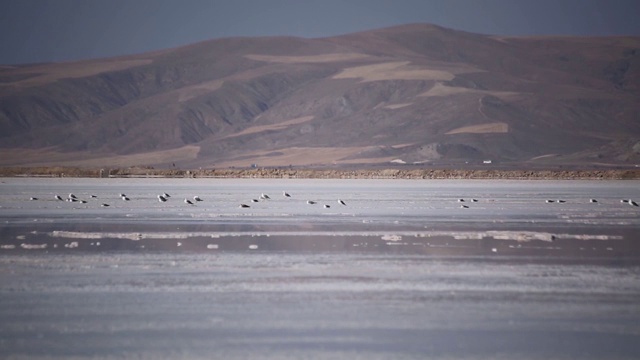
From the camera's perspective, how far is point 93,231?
69.9 feet

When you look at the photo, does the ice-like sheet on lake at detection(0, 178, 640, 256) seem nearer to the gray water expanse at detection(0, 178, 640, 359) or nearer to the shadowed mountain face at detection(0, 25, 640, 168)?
the gray water expanse at detection(0, 178, 640, 359)

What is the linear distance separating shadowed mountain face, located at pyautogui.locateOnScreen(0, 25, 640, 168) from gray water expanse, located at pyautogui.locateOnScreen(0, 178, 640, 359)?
10607 cm

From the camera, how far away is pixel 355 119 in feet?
544

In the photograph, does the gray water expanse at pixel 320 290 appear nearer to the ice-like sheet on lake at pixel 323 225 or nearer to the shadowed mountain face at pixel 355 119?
the ice-like sheet on lake at pixel 323 225

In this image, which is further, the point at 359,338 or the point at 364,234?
the point at 364,234

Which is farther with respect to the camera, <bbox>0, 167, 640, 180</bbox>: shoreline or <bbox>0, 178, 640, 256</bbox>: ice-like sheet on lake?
<bbox>0, 167, 640, 180</bbox>: shoreline

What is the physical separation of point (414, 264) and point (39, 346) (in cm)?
714

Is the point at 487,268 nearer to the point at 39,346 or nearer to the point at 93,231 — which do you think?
the point at 39,346

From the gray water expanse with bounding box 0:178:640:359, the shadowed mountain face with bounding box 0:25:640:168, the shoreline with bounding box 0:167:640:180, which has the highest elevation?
the shadowed mountain face with bounding box 0:25:640:168

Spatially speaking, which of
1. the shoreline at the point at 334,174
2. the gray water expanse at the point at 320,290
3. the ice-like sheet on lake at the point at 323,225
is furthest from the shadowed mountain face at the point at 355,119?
the gray water expanse at the point at 320,290

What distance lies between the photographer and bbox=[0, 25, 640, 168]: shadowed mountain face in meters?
139

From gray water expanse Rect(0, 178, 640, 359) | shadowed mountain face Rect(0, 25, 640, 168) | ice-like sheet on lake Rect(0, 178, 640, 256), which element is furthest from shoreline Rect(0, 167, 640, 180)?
gray water expanse Rect(0, 178, 640, 359)

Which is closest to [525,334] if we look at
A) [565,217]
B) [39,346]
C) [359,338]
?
[359,338]

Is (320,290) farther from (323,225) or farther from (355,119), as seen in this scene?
(355,119)
